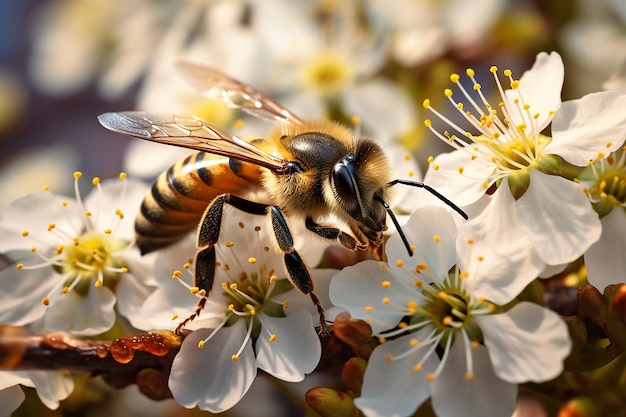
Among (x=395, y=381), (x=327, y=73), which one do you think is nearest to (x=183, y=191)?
(x=395, y=381)

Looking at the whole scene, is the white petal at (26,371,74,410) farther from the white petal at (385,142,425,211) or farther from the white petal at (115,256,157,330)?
the white petal at (385,142,425,211)

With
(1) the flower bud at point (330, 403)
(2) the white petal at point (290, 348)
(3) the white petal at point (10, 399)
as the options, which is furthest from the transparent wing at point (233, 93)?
(3) the white petal at point (10, 399)

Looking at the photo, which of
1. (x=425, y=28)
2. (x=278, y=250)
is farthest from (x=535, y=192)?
(x=425, y=28)

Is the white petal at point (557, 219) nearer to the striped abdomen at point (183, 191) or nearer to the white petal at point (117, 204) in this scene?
the striped abdomen at point (183, 191)

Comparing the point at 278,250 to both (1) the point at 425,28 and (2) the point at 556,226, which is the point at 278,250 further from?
(1) the point at 425,28

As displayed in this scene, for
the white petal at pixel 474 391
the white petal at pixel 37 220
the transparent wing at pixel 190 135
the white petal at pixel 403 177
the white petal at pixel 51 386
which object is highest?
the transparent wing at pixel 190 135

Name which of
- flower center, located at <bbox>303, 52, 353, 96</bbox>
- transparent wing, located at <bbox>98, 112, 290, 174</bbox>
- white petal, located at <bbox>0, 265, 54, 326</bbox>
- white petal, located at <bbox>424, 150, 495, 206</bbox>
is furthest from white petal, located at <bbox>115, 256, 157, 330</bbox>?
flower center, located at <bbox>303, 52, 353, 96</bbox>

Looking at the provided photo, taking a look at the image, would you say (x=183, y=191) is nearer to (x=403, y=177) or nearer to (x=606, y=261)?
(x=403, y=177)
